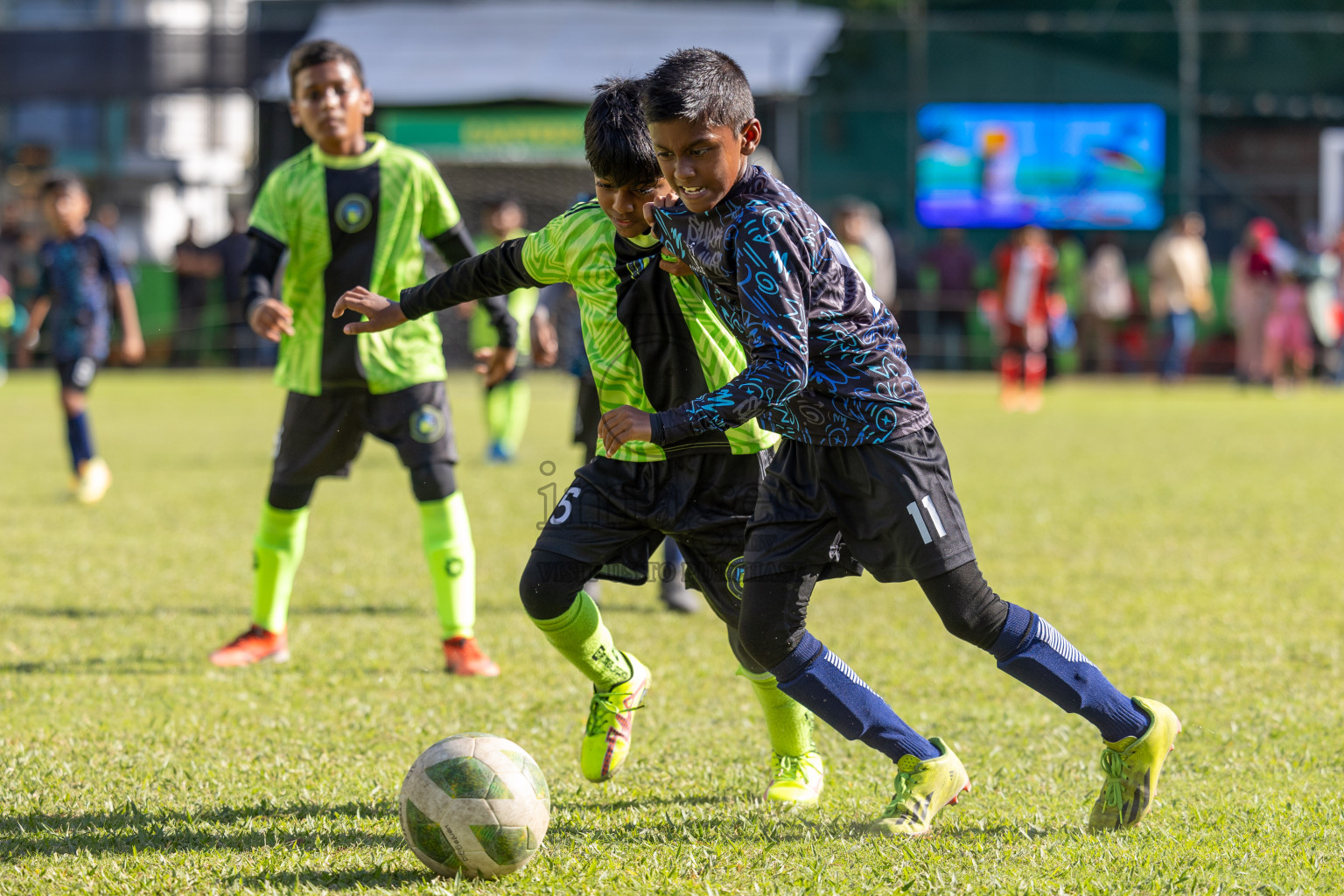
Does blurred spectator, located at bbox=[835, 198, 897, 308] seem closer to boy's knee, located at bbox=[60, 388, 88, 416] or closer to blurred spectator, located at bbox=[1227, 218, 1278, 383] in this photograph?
blurred spectator, located at bbox=[1227, 218, 1278, 383]

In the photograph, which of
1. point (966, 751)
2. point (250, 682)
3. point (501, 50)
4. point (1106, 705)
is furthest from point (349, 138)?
point (501, 50)

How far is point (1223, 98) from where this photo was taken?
24672mm

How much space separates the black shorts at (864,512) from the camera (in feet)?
11.6

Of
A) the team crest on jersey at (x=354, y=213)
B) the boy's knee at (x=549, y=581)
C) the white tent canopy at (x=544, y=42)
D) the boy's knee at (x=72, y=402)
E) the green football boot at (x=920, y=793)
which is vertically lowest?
the green football boot at (x=920, y=793)

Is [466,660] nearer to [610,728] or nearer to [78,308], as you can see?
[610,728]

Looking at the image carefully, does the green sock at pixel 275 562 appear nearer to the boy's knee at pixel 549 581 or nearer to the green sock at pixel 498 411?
the boy's knee at pixel 549 581

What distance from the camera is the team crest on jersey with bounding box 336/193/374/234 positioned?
18.0ft

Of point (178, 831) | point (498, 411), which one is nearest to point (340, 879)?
point (178, 831)

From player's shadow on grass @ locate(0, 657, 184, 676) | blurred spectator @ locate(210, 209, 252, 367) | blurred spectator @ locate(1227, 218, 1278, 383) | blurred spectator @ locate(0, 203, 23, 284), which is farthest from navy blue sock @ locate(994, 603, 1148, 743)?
blurred spectator @ locate(0, 203, 23, 284)

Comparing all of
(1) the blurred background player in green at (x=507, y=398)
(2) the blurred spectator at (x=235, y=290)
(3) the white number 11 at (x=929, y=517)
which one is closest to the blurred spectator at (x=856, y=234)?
(1) the blurred background player in green at (x=507, y=398)

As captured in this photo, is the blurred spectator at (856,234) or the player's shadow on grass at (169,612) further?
the blurred spectator at (856,234)

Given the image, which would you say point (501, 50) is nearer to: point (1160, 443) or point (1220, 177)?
point (1220, 177)

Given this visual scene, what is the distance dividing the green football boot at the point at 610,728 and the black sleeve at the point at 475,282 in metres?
1.09

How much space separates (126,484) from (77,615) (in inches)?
183
